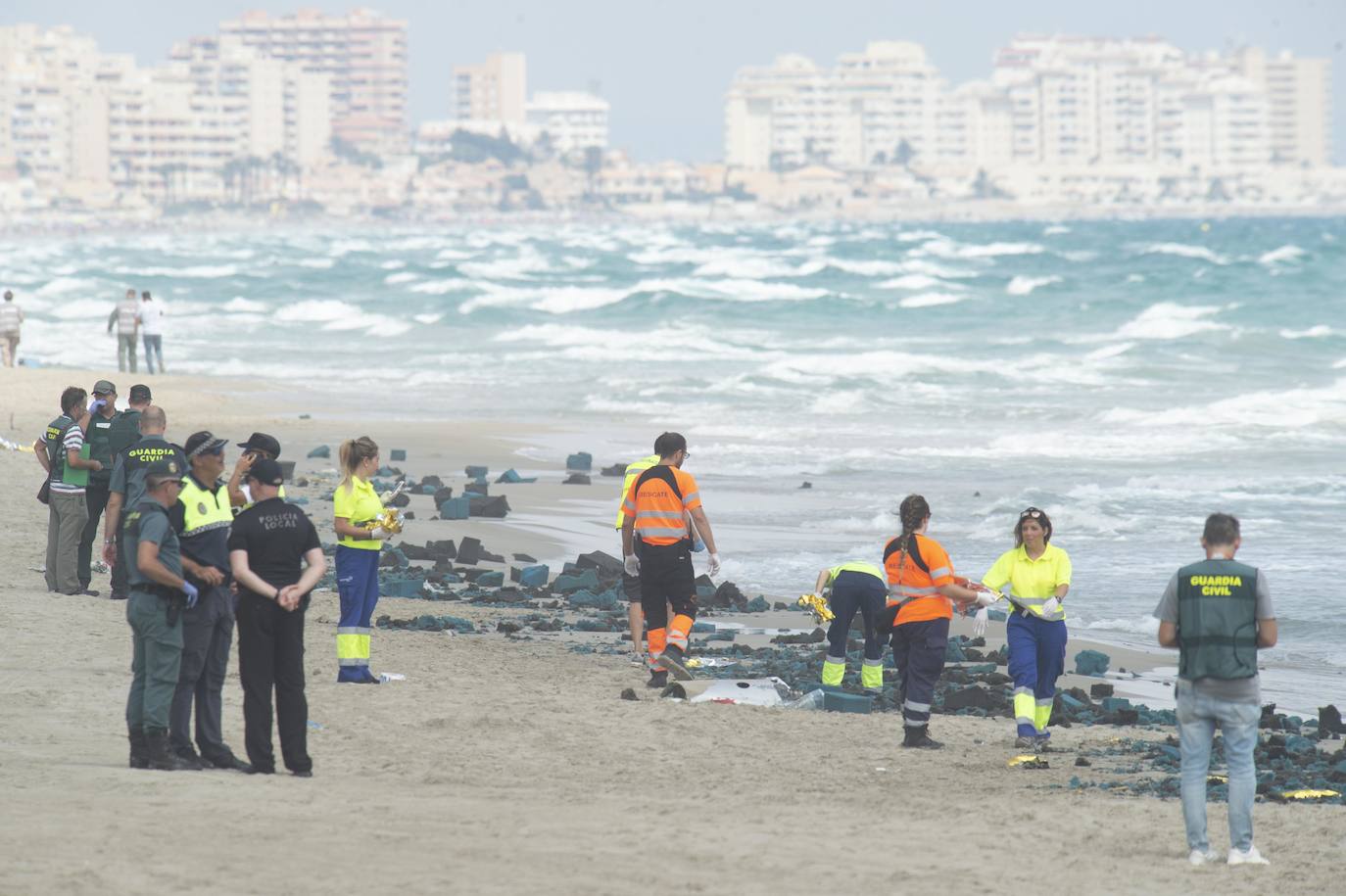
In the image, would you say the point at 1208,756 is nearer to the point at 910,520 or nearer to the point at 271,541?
the point at 910,520

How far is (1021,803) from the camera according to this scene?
332 inches

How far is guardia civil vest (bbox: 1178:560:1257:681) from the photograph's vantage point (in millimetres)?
7191

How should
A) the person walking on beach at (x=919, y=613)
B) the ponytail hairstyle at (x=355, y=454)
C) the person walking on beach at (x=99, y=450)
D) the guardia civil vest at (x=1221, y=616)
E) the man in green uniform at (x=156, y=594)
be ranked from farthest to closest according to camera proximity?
the person walking on beach at (x=99, y=450)
the ponytail hairstyle at (x=355, y=454)
the person walking on beach at (x=919, y=613)
the man in green uniform at (x=156, y=594)
the guardia civil vest at (x=1221, y=616)

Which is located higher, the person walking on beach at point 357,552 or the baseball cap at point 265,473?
the baseball cap at point 265,473

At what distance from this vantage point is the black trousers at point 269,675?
26.3ft

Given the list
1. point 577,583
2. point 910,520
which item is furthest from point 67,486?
point 910,520

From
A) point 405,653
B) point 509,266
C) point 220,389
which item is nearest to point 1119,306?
point 220,389

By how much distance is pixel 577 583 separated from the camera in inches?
563

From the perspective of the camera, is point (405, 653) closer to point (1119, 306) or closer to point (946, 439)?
point (946, 439)

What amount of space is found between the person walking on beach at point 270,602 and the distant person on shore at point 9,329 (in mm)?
24896

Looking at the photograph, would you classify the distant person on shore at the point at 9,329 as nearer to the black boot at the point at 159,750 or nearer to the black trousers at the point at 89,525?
the black trousers at the point at 89,525

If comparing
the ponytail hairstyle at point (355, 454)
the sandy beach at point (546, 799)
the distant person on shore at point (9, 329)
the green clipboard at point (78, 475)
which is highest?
the distant person on shore at point (9, 329)

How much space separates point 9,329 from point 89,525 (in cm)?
2088

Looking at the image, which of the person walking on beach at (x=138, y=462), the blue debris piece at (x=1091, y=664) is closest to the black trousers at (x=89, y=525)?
the person walking on beach at (x=138, y=462)
